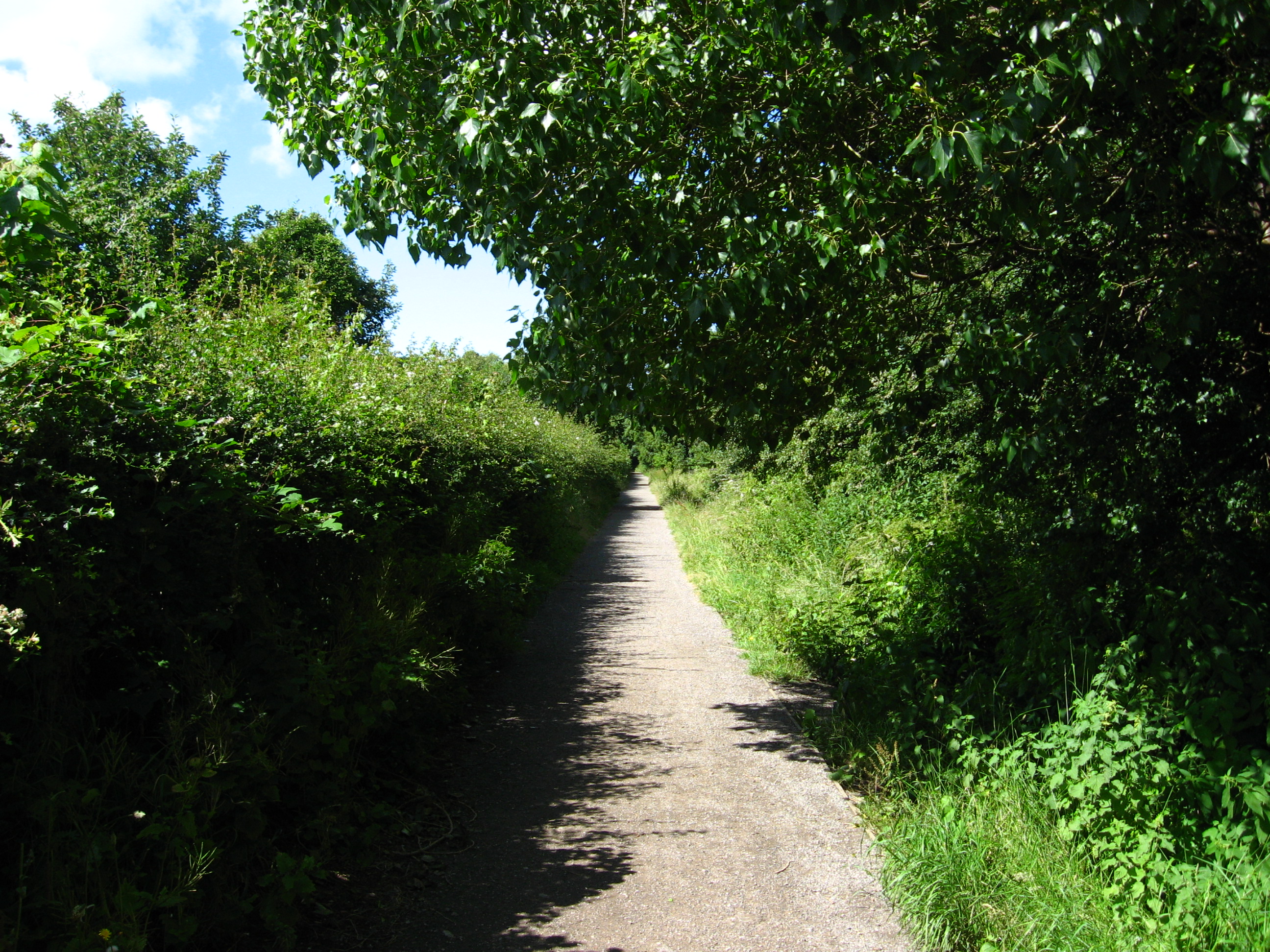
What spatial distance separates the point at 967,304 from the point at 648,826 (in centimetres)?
400

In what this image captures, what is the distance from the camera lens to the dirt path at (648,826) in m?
4.09

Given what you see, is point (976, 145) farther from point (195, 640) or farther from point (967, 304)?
point (195, 640)

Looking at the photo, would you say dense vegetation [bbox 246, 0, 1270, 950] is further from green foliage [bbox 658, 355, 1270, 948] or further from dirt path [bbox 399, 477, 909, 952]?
dirt path [bbox 399, 477, 909, 952]

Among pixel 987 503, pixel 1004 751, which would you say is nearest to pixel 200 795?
pixel 1004 751

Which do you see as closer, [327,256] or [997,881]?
[997,881]

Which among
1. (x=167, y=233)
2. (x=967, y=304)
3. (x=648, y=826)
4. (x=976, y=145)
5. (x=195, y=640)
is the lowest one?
(x=648, y=826)

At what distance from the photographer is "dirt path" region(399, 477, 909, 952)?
409 centimetres

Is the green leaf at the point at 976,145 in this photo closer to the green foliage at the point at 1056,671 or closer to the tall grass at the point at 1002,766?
the green foliage at the point at 1056,671

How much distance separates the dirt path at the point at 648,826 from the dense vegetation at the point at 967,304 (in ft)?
1.66

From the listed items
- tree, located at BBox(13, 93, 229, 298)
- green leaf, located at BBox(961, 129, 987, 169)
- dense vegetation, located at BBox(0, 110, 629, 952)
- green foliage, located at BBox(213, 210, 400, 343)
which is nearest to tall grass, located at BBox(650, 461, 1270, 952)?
green leaf, located at BBox(961, 129, 987, 169)

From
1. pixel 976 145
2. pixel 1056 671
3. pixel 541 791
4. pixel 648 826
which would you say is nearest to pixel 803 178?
pixel 976 145

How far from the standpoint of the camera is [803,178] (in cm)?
599

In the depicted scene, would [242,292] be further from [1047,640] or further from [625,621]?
[625,621]

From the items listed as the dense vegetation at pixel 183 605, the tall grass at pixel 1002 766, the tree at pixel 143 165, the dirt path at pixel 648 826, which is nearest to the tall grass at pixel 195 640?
the dense vegetation at pixel 183 605
